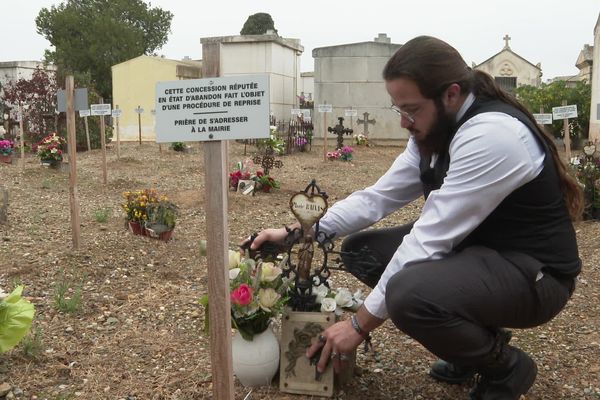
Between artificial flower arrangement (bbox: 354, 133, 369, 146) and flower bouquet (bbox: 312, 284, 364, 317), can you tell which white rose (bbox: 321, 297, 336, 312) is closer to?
flower bouquet (bbox: 312, 284, 364, 317)

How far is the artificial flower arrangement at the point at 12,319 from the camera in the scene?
2328 millimetres

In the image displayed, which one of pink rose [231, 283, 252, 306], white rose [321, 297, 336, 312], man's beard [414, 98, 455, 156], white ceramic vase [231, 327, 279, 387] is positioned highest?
man's beard [414, 98, 455, 156]

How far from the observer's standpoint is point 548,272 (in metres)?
2.03

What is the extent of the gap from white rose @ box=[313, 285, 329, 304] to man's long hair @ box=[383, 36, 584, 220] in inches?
33.6

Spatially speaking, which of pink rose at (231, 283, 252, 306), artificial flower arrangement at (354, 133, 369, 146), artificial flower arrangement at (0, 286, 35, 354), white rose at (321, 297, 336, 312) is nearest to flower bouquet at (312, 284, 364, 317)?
white rose at (321, 297, 336, 312)

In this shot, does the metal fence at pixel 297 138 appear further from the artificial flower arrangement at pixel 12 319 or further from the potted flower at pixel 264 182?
the artificial flower arrangement at pixel 12 319

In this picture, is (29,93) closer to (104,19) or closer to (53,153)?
(53,153)

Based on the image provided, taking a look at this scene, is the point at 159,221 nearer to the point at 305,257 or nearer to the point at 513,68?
the point at 305,257

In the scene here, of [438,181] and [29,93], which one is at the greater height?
[29,93]

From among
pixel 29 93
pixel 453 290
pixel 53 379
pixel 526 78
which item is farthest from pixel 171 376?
pixel 526 78

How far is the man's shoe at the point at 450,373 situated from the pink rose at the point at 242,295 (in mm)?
848

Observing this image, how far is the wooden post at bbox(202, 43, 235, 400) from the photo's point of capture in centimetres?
187

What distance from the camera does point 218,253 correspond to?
74.9 inches

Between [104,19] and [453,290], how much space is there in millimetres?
36321
